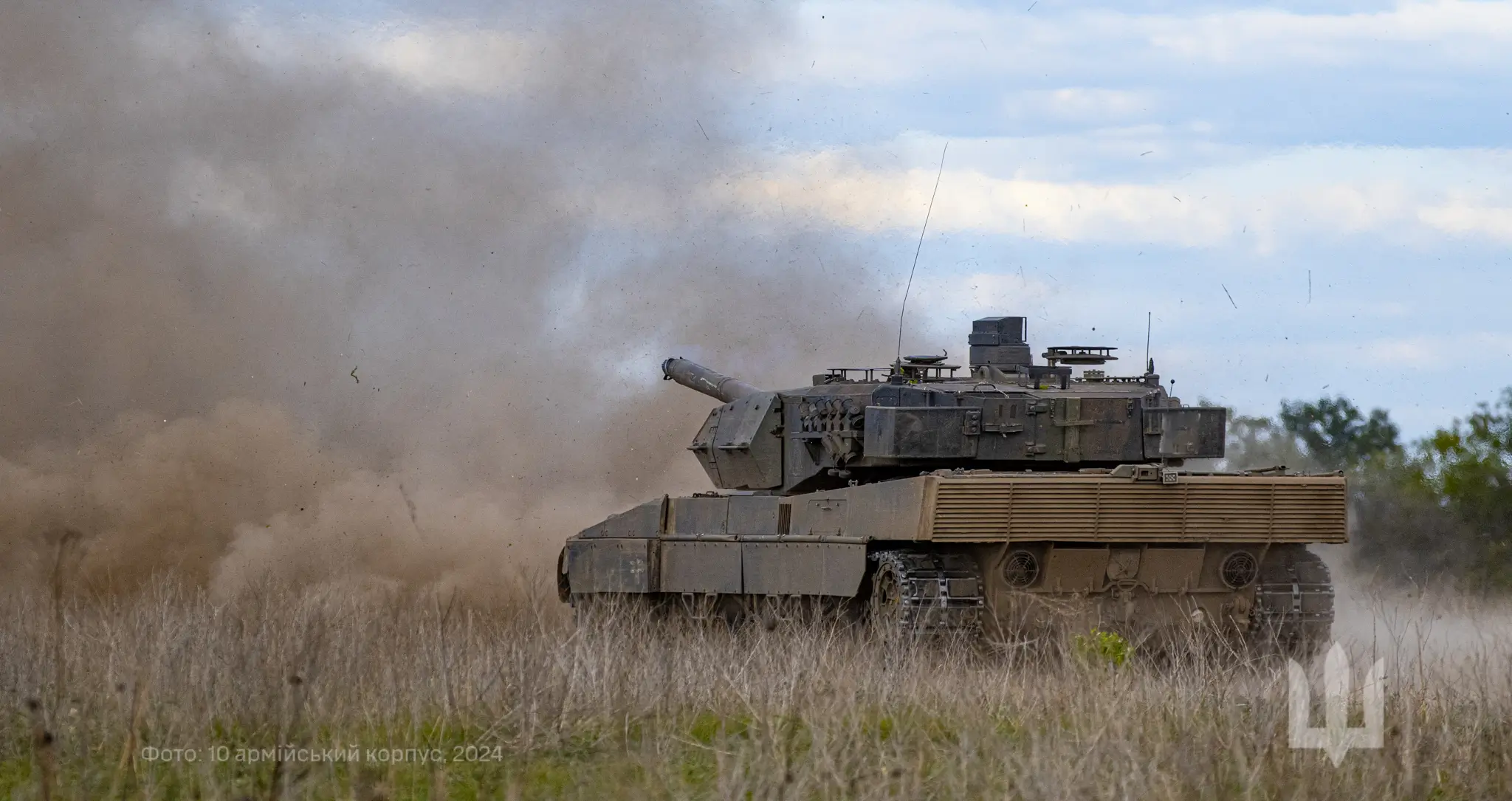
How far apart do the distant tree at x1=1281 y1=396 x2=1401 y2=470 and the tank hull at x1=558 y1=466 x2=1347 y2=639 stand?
13.0 meters

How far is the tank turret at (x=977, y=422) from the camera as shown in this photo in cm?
1582

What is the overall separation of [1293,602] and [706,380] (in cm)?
691

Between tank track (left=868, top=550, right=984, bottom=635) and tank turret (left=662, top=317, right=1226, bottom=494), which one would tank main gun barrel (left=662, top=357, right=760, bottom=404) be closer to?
tank turret (left=662, top=317, right=1226, bottom=494)

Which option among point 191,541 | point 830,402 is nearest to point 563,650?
point 830,402

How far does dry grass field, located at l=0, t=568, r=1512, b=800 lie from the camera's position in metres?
8.19

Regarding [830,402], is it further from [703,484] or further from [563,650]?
[703,484]

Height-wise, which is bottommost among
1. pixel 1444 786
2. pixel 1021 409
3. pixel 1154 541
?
pixel 1444 786

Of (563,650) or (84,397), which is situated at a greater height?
(84,397)

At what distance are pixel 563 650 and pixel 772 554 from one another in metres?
5.65

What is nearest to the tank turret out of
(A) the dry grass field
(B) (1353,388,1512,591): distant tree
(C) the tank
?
(C) the tank

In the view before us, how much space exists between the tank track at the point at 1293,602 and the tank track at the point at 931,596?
2.24 meters

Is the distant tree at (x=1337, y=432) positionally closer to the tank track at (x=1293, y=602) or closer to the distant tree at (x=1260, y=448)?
the distant tree at (x=1260, y=448)

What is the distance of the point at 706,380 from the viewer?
20078 mm

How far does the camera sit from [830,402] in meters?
16.6
